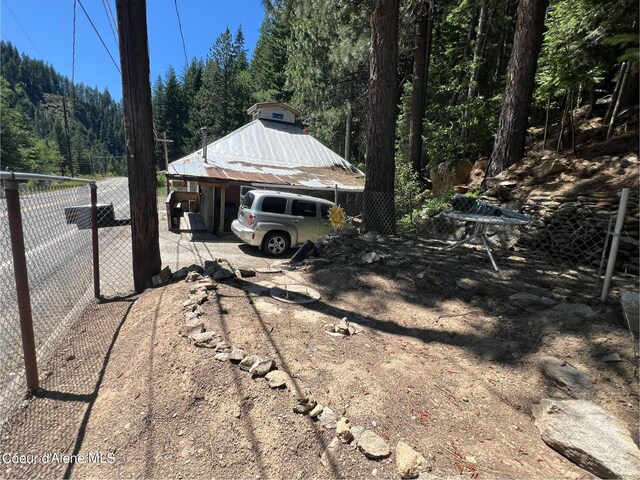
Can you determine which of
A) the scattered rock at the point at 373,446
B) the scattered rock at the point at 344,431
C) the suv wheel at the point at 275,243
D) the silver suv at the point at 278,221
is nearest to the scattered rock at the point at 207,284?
the scattered rock at the point at 344,431

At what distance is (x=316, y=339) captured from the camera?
3.30 metres

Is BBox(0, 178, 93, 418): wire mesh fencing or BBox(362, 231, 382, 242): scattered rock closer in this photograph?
BBox(0, 178, 93, 418): wire mesh fencing

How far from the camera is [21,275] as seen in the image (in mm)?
2609

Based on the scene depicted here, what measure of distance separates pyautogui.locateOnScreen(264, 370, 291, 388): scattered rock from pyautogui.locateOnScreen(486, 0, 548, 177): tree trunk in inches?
308

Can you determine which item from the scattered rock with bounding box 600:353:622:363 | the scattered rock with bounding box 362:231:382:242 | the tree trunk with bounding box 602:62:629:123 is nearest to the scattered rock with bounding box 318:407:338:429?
the scattered rock with bounding box 600:353:622:363

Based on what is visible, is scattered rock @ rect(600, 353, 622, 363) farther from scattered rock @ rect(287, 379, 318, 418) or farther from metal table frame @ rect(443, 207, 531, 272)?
scattered rock @ rect(287, 379, 318, 418)

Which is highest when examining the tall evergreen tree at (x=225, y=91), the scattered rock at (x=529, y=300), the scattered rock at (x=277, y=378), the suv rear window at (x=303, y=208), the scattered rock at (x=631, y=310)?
the tall evergreen tree at (x=225, y=91)

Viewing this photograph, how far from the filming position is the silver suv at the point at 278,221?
8.55m

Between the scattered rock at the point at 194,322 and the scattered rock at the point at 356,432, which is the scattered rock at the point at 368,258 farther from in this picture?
the scattered rock at the point at 356,432

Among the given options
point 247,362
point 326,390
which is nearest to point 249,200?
point 247,362

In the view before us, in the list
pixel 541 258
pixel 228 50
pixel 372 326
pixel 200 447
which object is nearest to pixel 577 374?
pixel 372 326

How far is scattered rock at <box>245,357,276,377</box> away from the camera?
2554 mm

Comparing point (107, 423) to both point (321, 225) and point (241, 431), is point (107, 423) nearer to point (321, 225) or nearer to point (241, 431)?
point (241, 431)

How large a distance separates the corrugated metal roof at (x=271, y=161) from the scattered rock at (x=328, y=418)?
1059cm
